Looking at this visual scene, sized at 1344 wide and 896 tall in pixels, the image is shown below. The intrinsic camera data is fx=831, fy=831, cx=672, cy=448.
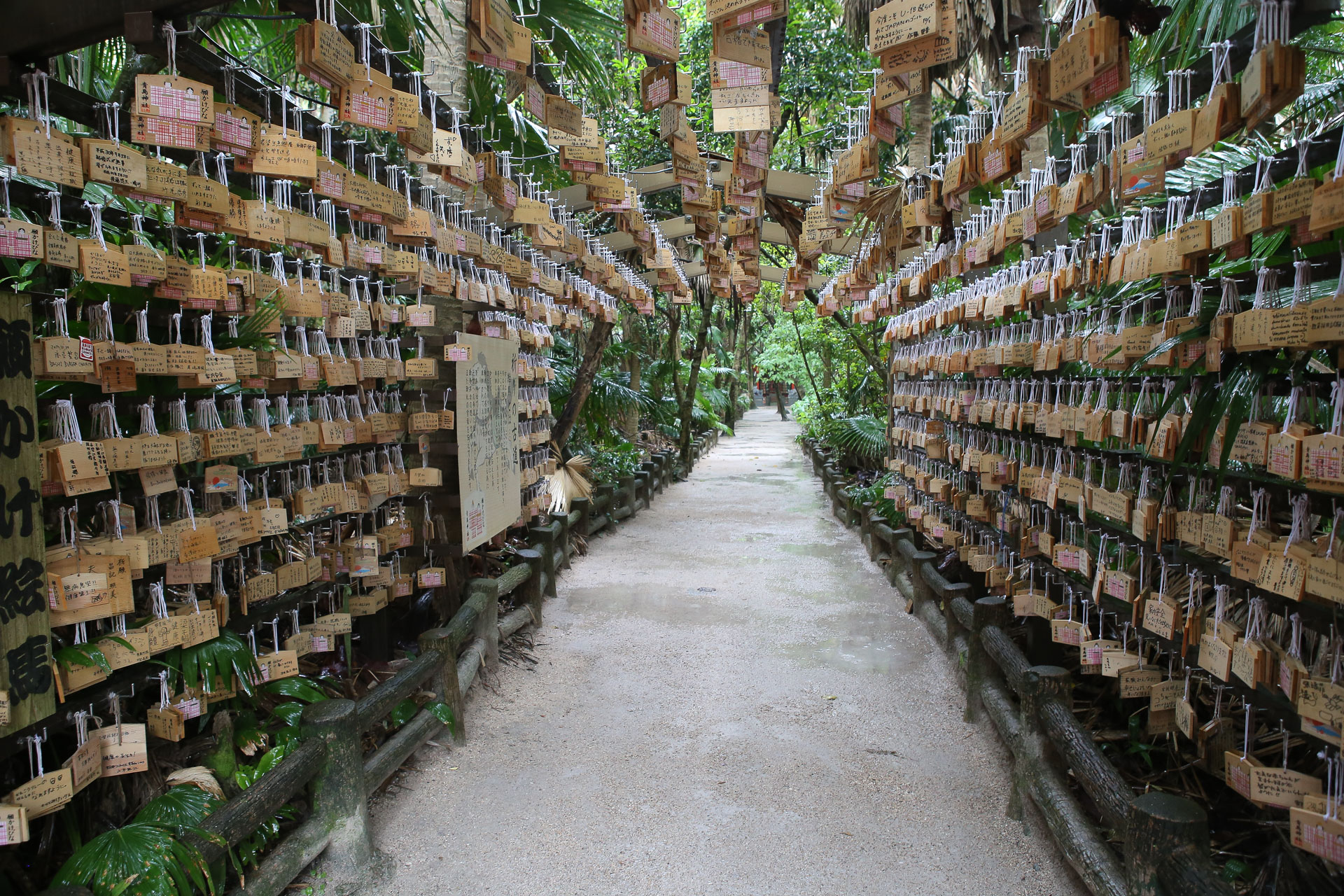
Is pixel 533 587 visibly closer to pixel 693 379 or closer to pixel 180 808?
pixel 180 808

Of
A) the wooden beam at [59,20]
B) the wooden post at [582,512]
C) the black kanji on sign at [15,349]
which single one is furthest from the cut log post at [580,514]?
the wooden beam at [59,20]

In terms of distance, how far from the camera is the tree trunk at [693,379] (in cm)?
1397

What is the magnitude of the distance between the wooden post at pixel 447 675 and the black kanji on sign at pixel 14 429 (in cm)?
195

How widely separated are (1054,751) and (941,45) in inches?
94.7

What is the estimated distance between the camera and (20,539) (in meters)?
2.01

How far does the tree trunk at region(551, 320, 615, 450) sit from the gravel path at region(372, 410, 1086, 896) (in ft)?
9.86

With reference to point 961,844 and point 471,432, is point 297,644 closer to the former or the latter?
point 471,432

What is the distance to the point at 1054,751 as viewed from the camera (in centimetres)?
298

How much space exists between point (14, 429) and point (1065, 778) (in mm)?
3363

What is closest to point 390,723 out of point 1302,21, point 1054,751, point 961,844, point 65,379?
point 65,379

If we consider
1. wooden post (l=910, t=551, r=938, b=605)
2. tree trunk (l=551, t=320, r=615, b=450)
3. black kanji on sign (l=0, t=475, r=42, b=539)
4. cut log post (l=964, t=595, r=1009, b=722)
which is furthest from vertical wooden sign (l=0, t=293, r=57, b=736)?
tree trunk (l=551, t=320, r=615, b=450)

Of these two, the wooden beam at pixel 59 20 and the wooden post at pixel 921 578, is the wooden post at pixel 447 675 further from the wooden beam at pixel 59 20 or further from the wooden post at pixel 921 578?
the wooden post at pixel 921 578

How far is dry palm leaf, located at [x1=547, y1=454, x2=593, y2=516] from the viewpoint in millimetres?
7703

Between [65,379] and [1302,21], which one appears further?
[65,379]
